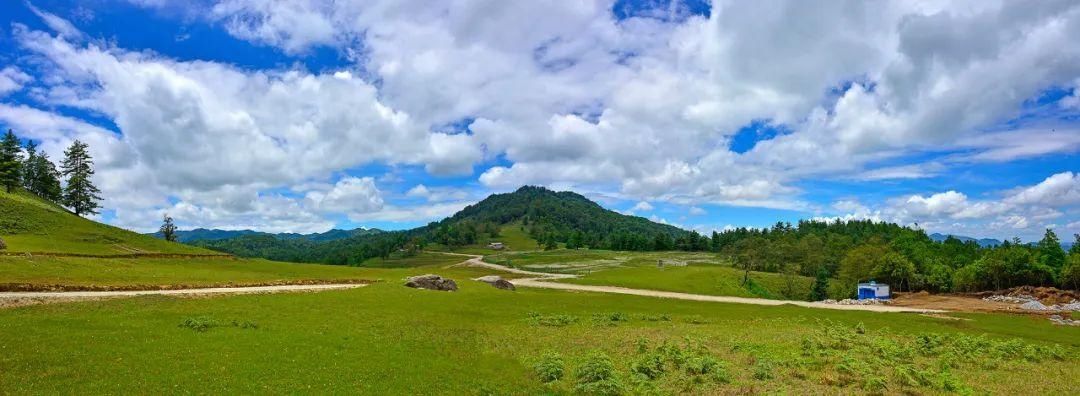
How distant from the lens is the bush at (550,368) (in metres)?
27.3

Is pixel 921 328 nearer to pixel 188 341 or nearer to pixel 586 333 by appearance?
pixel 586 333

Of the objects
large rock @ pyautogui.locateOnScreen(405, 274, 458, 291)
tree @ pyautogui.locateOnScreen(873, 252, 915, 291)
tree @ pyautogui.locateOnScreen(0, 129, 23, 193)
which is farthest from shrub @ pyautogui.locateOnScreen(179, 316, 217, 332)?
tree @ pyautogui.locateOnScreen(873, 252, 915, 291)

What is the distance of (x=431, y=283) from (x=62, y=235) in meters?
67.4

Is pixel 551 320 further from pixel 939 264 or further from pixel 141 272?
pixel 939 264

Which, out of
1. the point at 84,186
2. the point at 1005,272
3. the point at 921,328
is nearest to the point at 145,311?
the point at 921,328

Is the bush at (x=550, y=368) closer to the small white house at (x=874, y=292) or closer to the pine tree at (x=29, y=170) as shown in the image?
the small white house at (x=874, y=292)

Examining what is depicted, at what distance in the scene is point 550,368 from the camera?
27969 millimetres

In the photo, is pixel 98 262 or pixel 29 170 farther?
pixel 29 170

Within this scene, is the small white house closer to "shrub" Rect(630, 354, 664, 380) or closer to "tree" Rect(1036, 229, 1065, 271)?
"tree" Rect(1036, 229, 1065, 271)

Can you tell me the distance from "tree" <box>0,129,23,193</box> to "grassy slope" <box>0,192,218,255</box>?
24449mm

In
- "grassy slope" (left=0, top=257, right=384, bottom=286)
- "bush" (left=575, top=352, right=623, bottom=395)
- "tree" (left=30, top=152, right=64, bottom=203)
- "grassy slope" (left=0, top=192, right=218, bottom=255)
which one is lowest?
"bush" (left=575, top=352, right=623, bottom=395)

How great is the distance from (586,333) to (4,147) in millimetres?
156232

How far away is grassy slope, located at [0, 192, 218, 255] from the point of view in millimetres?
77438

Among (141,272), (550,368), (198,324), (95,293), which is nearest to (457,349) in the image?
(550,368)
